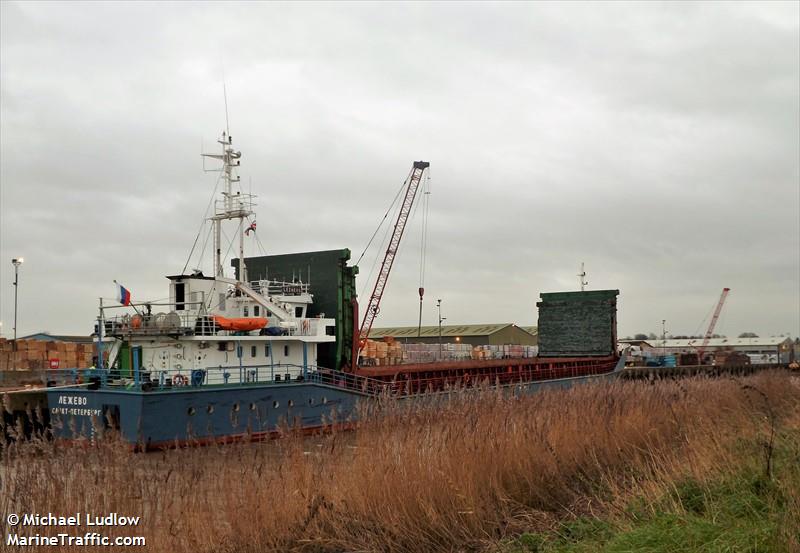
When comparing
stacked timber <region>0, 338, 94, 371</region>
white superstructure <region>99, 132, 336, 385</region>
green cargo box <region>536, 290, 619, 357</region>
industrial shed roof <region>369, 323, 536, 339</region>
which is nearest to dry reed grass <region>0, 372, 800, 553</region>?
white superstructure <region>99, 132, 336, 385</region>

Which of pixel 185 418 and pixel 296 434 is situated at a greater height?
pixel 296 434

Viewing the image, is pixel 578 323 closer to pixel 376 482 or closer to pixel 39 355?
pixel 39 355

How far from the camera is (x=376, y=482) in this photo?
8.28m

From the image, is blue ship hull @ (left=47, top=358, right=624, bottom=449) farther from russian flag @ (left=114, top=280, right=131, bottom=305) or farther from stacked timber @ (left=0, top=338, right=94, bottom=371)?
stacked timber @ (left=0, top=338, right=94, bottom=371)

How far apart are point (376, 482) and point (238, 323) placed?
15.6 m

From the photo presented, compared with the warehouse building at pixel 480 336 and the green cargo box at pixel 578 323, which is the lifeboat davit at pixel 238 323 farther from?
the warehouse building at pixel 480 336

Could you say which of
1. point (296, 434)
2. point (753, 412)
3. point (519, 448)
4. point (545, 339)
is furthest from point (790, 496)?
point (545, 339)

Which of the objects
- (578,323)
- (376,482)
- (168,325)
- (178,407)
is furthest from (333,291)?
(578,323)

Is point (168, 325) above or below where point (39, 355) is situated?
above

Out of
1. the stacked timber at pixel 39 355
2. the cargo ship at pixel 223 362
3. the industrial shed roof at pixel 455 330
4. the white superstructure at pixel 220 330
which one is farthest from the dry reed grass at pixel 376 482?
the industrial shed roof at pixel 455 330

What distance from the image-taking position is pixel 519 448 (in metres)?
9.84

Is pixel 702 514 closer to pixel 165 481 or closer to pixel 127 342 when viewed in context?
pixel 165 481

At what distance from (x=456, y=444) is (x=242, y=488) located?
2.82m

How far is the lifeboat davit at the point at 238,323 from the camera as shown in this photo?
2277 cm
